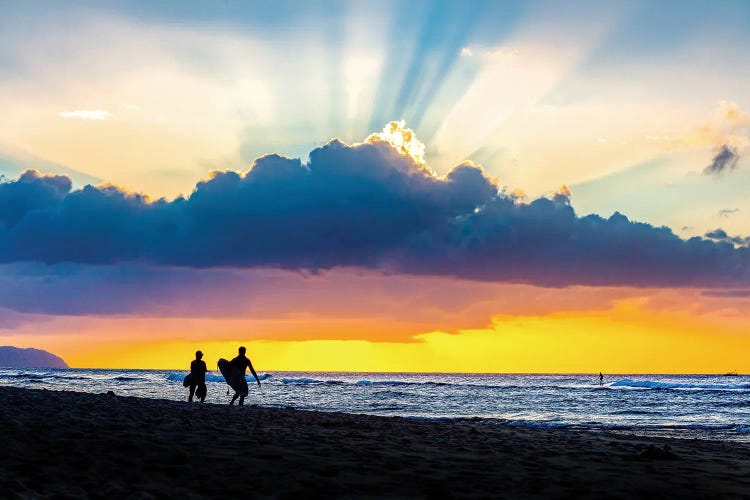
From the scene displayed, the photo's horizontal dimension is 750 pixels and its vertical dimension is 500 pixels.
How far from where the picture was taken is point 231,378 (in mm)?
25938

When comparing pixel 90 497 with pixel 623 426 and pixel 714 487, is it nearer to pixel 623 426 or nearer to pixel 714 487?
pixel 714 487

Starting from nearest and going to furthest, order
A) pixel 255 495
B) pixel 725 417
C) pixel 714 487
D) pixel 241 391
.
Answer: pixel 255 495
pixel 714 487
pixel 241 391
pixel 725 417

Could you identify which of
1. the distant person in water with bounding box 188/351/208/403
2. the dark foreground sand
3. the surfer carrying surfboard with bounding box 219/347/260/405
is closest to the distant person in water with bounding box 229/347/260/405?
the surfer carrying surfboard with bounding box 219/347/260/405

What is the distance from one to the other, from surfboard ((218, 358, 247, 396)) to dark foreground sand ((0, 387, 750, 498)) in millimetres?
9601

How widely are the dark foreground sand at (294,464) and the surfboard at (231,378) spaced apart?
9601 millimetres

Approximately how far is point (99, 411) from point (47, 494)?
816 centimetres

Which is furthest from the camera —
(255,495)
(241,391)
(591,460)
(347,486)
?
(241,391)

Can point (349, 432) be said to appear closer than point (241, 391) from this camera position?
Yes

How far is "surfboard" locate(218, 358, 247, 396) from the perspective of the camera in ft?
84.9

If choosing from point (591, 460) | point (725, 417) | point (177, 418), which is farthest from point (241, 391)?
point (725, 417)

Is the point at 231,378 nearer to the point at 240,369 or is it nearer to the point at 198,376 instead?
the point at 240,369

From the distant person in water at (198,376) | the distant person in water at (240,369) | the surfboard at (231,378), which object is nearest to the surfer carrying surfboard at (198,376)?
the distant person in water at (198,376)

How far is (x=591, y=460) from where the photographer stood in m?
13.5

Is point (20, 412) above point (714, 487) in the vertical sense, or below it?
above
